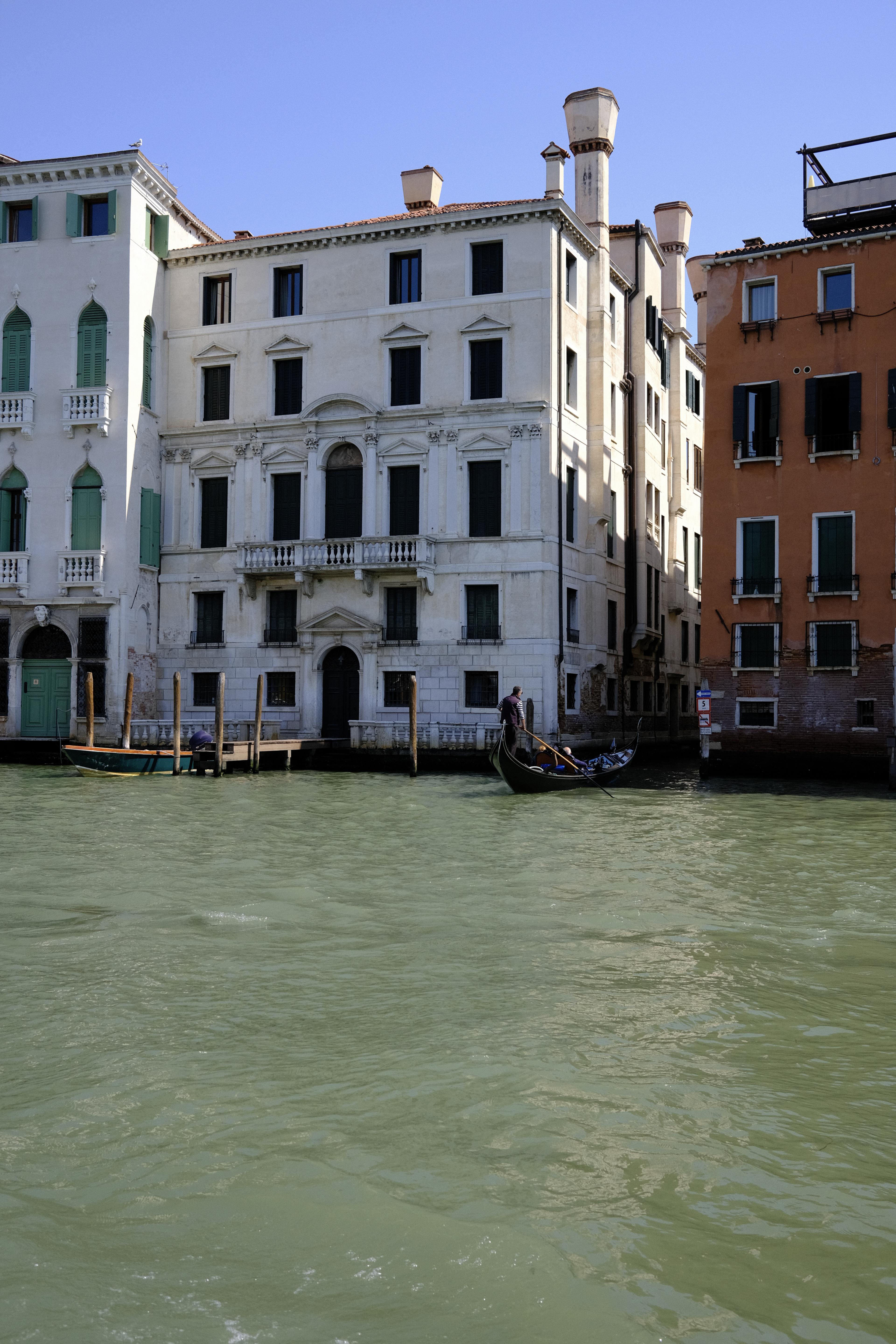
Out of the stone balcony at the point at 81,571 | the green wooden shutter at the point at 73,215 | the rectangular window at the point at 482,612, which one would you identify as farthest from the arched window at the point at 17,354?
the rectangular window at the point at 482,612

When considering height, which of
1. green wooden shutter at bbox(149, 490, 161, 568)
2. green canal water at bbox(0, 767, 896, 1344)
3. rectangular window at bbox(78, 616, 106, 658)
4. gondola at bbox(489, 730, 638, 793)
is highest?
green wooden shutter at bbox(149, 490, 161, 568)

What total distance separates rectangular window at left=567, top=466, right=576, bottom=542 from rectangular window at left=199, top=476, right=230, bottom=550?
719 cm

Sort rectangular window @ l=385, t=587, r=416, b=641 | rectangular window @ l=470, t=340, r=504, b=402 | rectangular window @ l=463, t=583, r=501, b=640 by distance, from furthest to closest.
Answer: rectangular window @ l=385, t=587, r=416, b=641 → rectangular window @ l=470, t=340, r=504, b=402 → rectangular window @ l=463, t=583, r=501, b=640

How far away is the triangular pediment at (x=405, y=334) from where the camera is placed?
23781mm

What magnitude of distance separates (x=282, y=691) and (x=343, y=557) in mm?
3180

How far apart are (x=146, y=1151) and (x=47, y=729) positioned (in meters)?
21.7

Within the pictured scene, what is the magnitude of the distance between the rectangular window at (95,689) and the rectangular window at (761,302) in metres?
14.1

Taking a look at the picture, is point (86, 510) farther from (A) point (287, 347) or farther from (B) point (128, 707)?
(A) point (287, 347)

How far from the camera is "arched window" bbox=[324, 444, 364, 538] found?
955 inches

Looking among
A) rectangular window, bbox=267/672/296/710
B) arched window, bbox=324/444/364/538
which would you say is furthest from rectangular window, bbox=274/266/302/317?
rectangular window, bbox=267/672/296/710

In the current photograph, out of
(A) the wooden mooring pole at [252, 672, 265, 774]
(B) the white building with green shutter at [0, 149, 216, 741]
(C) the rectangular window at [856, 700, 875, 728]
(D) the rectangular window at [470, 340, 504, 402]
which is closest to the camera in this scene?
(C) the rectangular window at [856, 700, 875, 728]

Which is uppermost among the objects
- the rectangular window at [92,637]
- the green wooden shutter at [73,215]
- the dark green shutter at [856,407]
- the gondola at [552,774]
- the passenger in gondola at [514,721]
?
the green wooden shutter at [73,215]

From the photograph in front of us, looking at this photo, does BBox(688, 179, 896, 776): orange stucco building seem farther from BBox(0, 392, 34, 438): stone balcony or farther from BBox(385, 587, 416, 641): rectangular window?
BBox(0, 392, 34, 438): stone balcony

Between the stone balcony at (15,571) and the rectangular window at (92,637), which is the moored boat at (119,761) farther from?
the stone balcony at (15,571)
